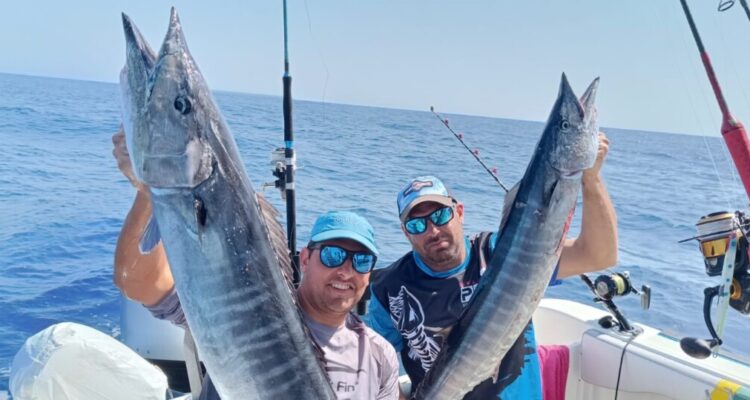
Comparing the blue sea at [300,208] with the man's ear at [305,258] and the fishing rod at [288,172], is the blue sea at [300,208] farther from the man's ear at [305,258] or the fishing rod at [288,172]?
the man's ear at [305,258]

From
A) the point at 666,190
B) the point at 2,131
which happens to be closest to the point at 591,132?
the point at 666,190

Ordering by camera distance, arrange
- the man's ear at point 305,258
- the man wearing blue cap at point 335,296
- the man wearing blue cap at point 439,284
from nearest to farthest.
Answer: the man wearing blue cap at point 335,296, the man's ear at point 305,258, the man wearing blue cap at point 439,284

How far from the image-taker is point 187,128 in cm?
154

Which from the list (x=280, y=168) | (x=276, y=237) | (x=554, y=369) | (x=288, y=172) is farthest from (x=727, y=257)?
(x=280, y=168)

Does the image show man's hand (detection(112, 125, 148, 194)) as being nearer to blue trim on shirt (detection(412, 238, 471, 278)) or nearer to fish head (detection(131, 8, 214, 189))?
fish head (detection(131, 8, 214, 189))

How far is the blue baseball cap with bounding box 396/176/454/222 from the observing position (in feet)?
9.12

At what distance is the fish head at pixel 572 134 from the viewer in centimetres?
226

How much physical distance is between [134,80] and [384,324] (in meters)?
1.83

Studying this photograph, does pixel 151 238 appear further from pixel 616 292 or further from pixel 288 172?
pixel 616 292

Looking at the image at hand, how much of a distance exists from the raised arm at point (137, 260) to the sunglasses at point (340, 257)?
57 cm

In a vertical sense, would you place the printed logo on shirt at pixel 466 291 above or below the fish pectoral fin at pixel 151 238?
below

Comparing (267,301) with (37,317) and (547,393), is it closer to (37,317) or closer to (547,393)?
(547,393)

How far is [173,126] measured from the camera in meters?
1.52

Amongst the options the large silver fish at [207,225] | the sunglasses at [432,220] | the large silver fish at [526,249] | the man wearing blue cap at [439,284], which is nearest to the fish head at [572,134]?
the large silver fish at [526,249]
